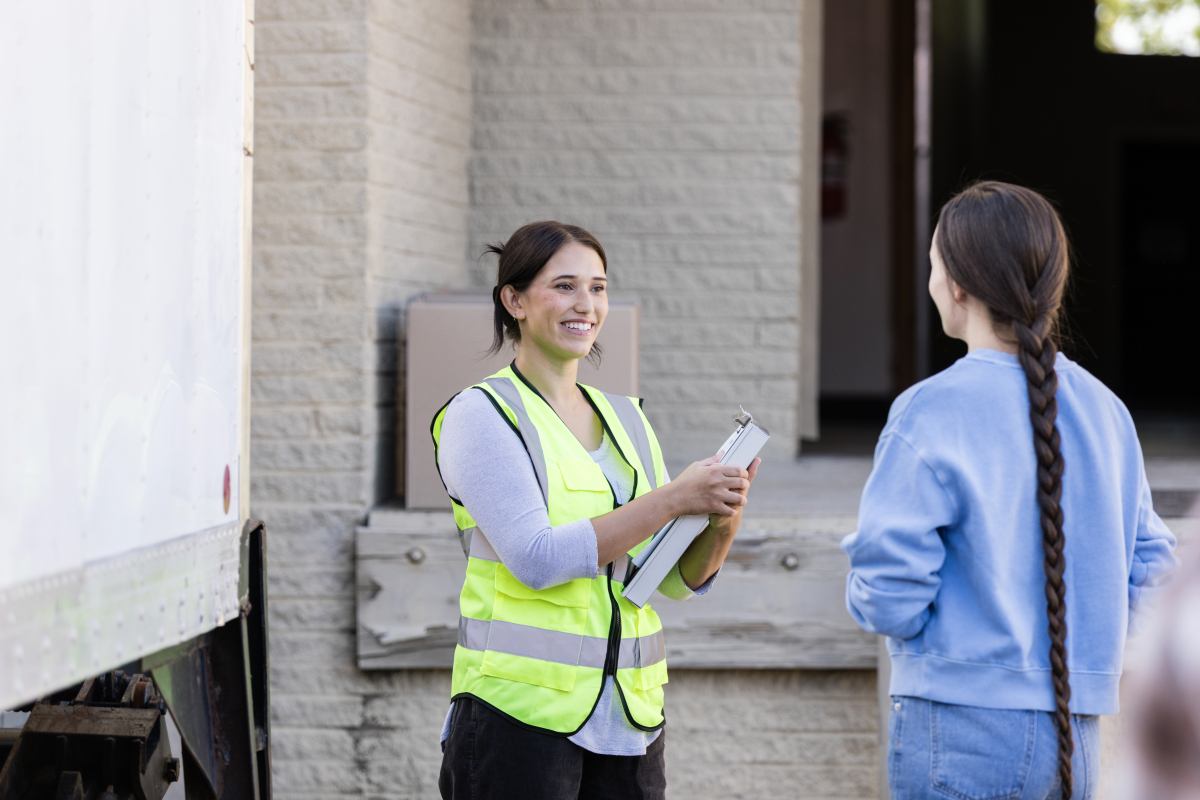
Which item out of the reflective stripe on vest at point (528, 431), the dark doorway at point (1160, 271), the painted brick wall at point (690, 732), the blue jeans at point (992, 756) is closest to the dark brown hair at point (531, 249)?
the reflective stripe on vest at point (528, 431)

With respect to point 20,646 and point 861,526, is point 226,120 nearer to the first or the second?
point 20,646

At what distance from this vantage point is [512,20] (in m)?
5.03

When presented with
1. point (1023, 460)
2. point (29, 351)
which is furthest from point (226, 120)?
point (1023, 460)

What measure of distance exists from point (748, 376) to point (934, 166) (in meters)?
4.00

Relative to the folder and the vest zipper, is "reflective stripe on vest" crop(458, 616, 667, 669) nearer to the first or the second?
the vest zipper

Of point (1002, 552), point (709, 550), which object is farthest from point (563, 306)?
point (1002, 552)

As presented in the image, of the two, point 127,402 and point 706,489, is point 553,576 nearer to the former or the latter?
point 706,489

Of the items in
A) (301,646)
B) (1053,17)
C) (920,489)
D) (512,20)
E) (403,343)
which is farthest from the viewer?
(1053,17)

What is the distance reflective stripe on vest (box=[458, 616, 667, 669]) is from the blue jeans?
613 millimetres

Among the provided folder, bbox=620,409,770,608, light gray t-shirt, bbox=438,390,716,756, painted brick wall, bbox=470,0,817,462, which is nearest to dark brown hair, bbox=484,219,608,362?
light gray t-shirt, bbox=438,390,716,756

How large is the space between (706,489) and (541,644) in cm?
43

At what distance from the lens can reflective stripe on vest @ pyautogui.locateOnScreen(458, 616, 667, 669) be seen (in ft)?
7.04

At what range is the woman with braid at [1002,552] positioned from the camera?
178 cm

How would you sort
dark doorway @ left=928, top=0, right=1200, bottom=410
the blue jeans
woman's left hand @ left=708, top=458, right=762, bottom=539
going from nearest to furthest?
1. the blue jeans
2. woman's left hand @ left=708, top=458, right=762, bottom=539
3. dark doorway @ left=928, top=0, right=1200, bottom=410
